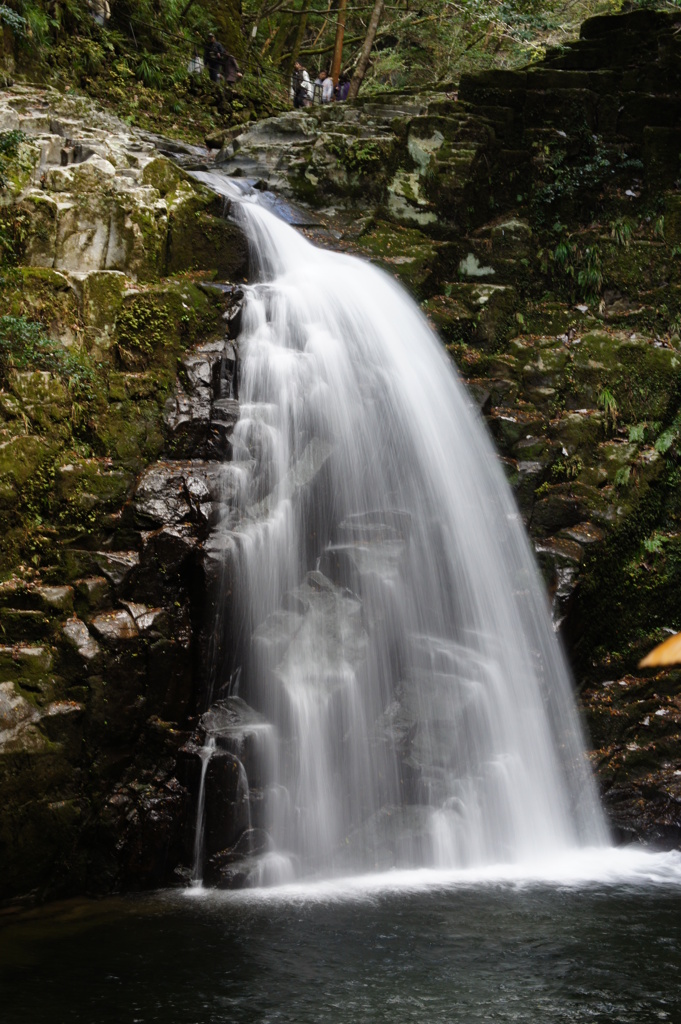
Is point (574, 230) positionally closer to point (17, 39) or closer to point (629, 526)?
point (629, 526)

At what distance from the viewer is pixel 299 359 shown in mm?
9070

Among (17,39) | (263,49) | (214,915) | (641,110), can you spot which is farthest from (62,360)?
(263,49)

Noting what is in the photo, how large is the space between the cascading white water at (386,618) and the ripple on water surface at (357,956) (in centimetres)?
83

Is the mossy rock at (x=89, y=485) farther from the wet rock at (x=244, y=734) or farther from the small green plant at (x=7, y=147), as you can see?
the small green plant at (x=7, y=147)

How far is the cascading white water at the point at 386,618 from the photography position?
7.28m

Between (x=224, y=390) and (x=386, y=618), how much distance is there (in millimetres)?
2948

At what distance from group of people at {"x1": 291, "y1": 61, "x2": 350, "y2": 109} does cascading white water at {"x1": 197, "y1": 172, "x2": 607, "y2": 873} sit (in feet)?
44.0

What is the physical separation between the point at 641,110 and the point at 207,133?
8380mm

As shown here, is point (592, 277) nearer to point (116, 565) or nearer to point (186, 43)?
point (116, 565)

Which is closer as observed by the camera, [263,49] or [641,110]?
[641,110]

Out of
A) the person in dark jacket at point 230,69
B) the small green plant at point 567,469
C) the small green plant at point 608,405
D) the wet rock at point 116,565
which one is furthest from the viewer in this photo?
the person in dark jacket at point 230,69

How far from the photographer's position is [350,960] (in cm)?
502

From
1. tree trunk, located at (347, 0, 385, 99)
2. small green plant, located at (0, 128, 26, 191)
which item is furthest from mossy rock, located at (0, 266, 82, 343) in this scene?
tree trunk, located at (347, 0, 385, 99)

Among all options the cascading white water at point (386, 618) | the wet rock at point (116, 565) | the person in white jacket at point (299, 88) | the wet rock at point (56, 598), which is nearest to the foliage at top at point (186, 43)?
the person in white jacket at point (299, 88)
